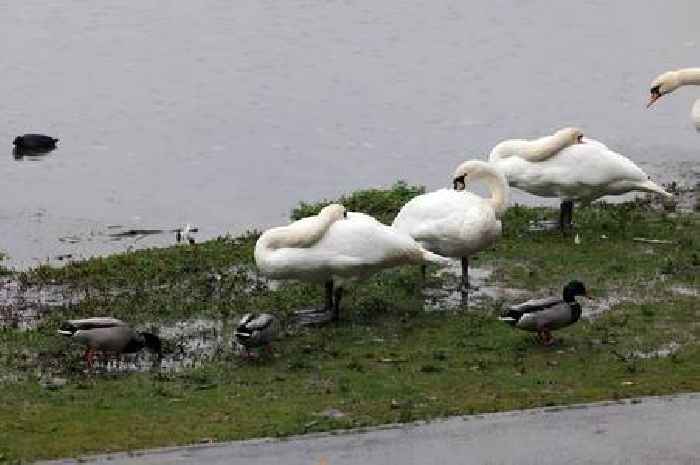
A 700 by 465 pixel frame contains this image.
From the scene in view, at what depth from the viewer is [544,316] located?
14.4m

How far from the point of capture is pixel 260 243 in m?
15.6

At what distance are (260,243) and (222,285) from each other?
1.18m

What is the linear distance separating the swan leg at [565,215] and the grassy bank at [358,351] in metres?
0.16

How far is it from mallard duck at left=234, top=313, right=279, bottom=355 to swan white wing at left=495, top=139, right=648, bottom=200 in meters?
5.15

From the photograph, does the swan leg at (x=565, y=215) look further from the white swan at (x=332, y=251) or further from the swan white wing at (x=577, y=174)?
the white swan at (x=332, y=251)

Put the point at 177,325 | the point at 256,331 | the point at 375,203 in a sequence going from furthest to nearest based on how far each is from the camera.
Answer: the point at 375,203, the point at 177,325, the point at 256,331

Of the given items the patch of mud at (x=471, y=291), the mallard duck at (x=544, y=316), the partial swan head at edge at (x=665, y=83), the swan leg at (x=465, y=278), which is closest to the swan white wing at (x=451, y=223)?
the swan leg at (x=465, y=278)

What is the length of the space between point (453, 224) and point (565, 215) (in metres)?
3.00

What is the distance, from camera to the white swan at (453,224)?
16.3 m

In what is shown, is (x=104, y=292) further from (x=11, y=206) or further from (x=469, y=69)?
(x=469, y=69)

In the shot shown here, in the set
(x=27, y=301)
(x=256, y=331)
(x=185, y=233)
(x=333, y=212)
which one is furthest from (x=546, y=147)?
(x=27, y=301)

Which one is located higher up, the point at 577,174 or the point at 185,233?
the point at 577,174

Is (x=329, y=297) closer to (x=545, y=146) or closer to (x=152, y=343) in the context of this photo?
(x=152, y=343)

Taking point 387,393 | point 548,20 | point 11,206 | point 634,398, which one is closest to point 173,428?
point 387,393
